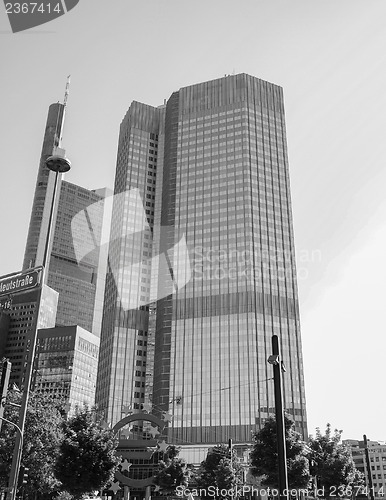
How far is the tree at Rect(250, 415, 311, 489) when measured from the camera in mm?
33781

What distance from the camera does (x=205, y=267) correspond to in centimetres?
12838

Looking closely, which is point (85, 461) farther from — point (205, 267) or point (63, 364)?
point (63, 364)

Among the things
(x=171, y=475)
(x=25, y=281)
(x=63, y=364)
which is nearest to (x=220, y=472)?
(x=171, y=475)

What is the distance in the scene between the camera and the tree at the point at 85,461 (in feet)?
102

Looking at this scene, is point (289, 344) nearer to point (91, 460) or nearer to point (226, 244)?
point (226, 244)

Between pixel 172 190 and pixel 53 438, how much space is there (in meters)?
109

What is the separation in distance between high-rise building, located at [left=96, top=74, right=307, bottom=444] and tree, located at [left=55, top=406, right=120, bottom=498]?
81561 mm

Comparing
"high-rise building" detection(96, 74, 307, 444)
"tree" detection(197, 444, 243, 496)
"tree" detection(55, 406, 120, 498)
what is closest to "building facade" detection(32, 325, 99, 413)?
"high-rise building" detection(96, 74, 307, 444)

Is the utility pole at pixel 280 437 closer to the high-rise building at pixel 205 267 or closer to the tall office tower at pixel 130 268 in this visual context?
the high-rise building at pixel 205 267

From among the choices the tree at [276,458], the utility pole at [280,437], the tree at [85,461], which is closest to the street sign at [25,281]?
the tree at [85,461]

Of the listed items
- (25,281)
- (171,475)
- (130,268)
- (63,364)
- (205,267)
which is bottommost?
(171,475)

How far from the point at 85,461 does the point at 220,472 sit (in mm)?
22592

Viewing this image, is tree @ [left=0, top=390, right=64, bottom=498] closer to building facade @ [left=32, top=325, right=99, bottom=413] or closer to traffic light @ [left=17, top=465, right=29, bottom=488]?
traffic light @ [left=17, top=465, right=29, bottom=488]

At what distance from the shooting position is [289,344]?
121 m
